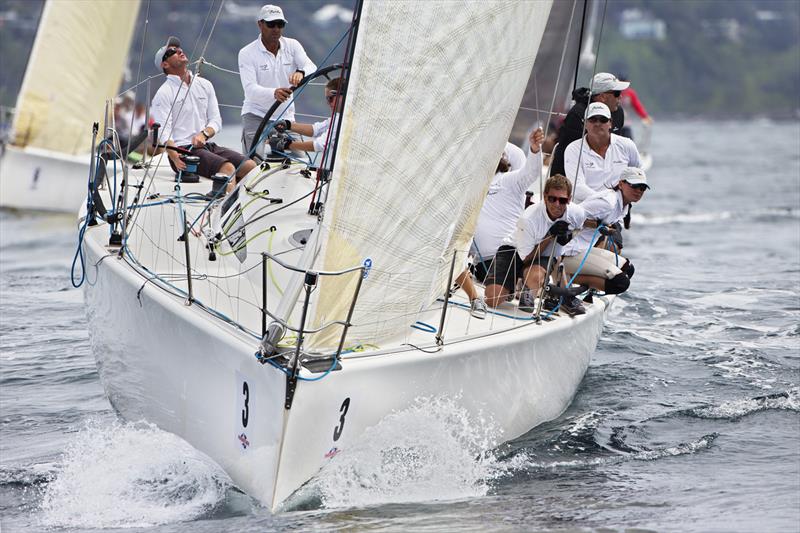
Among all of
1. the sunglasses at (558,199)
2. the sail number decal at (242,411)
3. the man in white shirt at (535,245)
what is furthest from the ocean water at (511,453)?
the sunglasses at (558,199)

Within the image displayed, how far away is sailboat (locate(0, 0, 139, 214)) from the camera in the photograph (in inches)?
617

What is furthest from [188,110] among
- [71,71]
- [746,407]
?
[71,71]

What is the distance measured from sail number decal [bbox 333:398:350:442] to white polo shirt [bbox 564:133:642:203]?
246 centimetres

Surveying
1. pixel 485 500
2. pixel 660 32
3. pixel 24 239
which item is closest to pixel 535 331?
pixel 485 500

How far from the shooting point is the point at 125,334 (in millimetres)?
5957

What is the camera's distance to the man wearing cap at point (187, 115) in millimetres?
7605

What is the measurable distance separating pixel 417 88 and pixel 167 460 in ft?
6.65

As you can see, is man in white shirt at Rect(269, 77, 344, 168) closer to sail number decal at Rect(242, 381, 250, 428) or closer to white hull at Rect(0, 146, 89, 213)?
sail number decal at Rect(242, 381, 250, 428)

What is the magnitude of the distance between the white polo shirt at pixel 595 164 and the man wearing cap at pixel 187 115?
2.03 meters

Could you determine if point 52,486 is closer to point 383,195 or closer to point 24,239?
point 383,195

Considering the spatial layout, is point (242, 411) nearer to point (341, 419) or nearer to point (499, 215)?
point (341, 419)

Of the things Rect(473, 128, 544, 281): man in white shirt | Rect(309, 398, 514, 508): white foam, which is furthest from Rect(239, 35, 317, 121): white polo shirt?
Rect(309, 398, 514, 508): white foam

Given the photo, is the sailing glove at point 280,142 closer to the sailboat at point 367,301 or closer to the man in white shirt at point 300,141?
the man in white shirt at point 300,141

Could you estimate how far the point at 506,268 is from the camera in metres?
6.61
